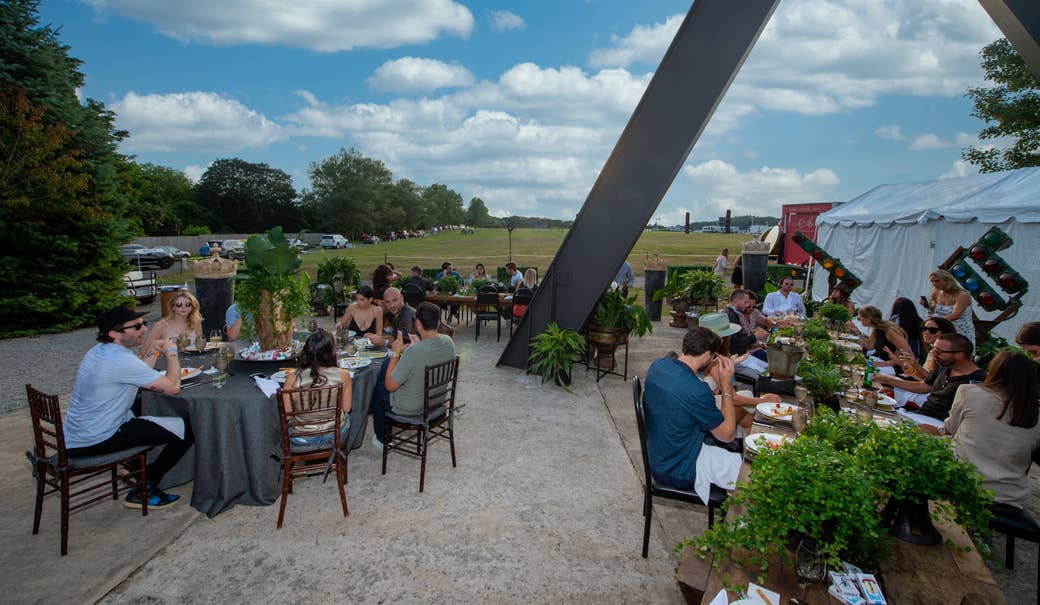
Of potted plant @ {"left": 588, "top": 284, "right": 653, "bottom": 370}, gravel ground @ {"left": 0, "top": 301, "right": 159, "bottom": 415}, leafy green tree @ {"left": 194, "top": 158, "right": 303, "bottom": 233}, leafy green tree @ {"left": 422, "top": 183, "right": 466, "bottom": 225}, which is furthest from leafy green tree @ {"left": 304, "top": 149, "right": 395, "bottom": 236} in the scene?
potted plant @ {"left": 588, "top": 284, "right": 653, "bottom": 370}

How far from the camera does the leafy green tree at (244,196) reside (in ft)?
204

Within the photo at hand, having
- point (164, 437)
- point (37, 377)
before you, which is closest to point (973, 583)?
point (164, 437)

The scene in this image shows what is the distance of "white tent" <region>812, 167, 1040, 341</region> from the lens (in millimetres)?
8828

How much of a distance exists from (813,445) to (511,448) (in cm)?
371

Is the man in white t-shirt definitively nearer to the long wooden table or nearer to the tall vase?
the long wooden table

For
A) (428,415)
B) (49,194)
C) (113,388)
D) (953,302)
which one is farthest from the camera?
(49,194)

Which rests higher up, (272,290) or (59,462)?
(272,290)

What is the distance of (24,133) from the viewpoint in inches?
405

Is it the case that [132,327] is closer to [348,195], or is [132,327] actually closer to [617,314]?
[617,314]

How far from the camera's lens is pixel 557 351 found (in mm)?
7086

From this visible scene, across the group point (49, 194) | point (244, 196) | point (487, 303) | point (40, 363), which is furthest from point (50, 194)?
point (244, 196)

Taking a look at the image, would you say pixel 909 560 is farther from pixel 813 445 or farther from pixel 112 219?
pixel 112 219

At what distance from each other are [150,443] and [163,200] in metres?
70.8

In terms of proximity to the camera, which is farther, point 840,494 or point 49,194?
point 49,194
